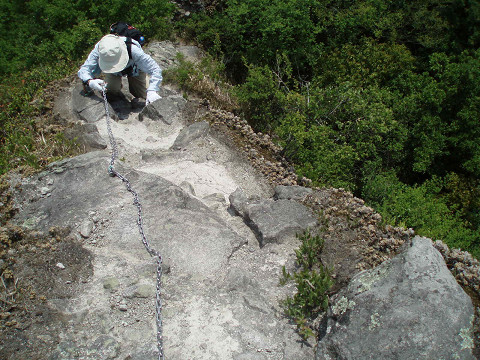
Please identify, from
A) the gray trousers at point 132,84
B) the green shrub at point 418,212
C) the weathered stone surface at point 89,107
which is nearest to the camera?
the green shrub at point 418,212

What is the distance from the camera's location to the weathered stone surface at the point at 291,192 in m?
5.77

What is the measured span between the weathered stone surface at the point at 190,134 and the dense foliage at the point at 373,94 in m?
1.51

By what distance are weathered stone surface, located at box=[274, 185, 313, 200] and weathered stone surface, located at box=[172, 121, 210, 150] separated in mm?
2029

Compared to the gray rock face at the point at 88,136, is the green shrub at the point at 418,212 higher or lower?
higher

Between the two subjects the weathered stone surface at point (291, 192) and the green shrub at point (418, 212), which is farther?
the green shrub at point (418, 212)

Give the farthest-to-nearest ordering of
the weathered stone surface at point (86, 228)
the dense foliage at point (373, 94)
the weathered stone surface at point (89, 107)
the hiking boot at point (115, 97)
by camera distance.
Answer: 1. the hiking boot at point (115, 97)
2. the dense foliage at point (373, 94)
3. the weathered stone surface at point (89, 107)
4. the weathered stone surface at point (86, 228)

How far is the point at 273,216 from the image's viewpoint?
519 cm

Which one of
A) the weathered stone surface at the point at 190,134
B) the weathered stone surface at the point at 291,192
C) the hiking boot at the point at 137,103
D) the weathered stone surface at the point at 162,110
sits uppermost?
the weathered stone surface at the point at 291,192

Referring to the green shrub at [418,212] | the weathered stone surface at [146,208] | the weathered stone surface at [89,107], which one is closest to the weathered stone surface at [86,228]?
the weathered stone surface at [146,208]

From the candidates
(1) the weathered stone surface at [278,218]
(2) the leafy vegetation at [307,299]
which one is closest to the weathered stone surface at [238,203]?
(1) the weathered stone surface at [278,218]

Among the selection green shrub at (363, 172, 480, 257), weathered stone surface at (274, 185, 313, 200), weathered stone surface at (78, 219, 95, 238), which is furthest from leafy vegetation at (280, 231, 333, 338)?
green shrub at (363, 172, 480, 257)

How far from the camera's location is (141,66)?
308 inches

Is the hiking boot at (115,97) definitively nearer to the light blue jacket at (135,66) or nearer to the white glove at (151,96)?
the light blue jacket at (135,66)

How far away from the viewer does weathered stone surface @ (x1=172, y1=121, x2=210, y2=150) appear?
7203 millimetres
